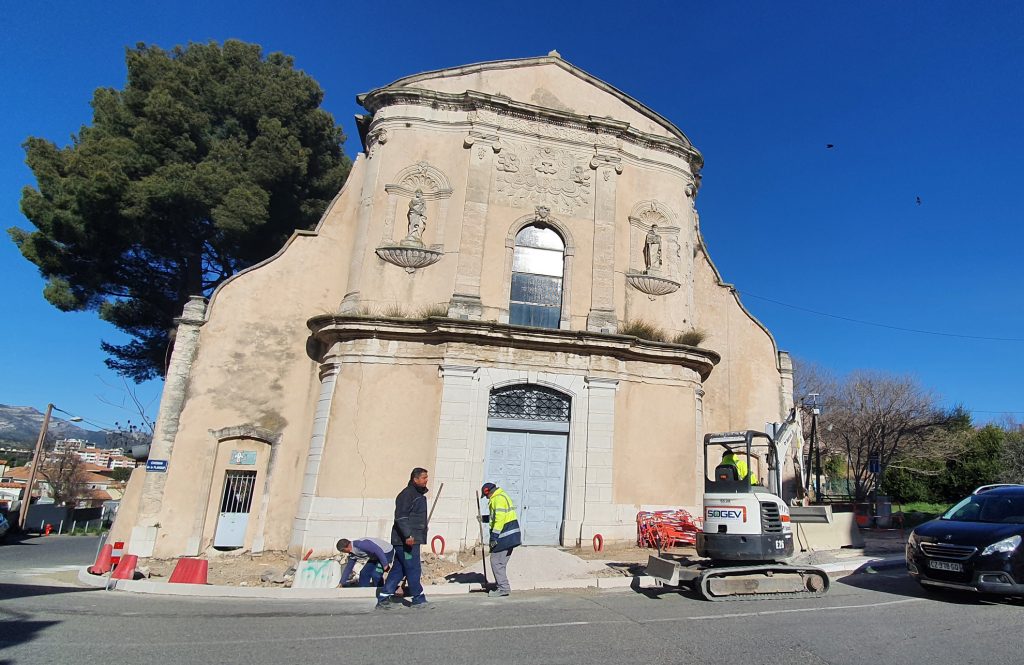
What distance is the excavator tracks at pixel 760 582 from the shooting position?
802cm

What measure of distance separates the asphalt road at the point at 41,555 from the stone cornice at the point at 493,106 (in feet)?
45.2

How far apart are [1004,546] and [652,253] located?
9.83 m

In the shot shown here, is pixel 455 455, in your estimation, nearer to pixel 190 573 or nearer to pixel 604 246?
pixel 190 573

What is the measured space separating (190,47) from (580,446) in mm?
20006

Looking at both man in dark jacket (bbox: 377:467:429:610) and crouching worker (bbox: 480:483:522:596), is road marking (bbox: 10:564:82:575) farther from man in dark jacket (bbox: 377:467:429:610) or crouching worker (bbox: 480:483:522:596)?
crouching worker (bbox: 480:483:522:596)

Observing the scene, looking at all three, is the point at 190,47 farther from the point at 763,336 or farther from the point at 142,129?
the point at 763,336

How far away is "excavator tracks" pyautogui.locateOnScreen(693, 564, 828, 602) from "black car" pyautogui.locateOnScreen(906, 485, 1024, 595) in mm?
1344

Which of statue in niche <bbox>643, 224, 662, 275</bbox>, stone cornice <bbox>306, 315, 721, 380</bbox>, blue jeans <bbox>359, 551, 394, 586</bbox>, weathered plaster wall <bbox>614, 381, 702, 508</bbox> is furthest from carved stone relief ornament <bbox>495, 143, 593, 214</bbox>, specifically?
blue jeans <bbox>359, 551, 394, 586</bbox>

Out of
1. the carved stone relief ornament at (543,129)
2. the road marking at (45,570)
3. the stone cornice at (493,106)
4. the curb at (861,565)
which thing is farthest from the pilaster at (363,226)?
the curb at (861,565)

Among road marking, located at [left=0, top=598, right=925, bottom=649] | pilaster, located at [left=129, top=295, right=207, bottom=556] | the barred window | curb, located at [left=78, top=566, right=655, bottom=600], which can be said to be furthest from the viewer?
the barred window

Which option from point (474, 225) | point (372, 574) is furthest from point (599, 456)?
point (474, 225)

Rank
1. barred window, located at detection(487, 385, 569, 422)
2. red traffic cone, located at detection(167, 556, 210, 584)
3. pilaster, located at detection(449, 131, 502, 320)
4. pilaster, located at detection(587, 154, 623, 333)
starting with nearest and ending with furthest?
red traffic cone, located at detection(167, 556, 210, 584) → barred window, located at detection(487, 385, 569, 422) → pilaster, located at detection(449, 131, 502, 320) → pilaster, located at detection(587, 154, 623, 333)

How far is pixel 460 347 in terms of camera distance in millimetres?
13531

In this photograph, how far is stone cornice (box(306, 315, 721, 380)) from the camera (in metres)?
13.4
